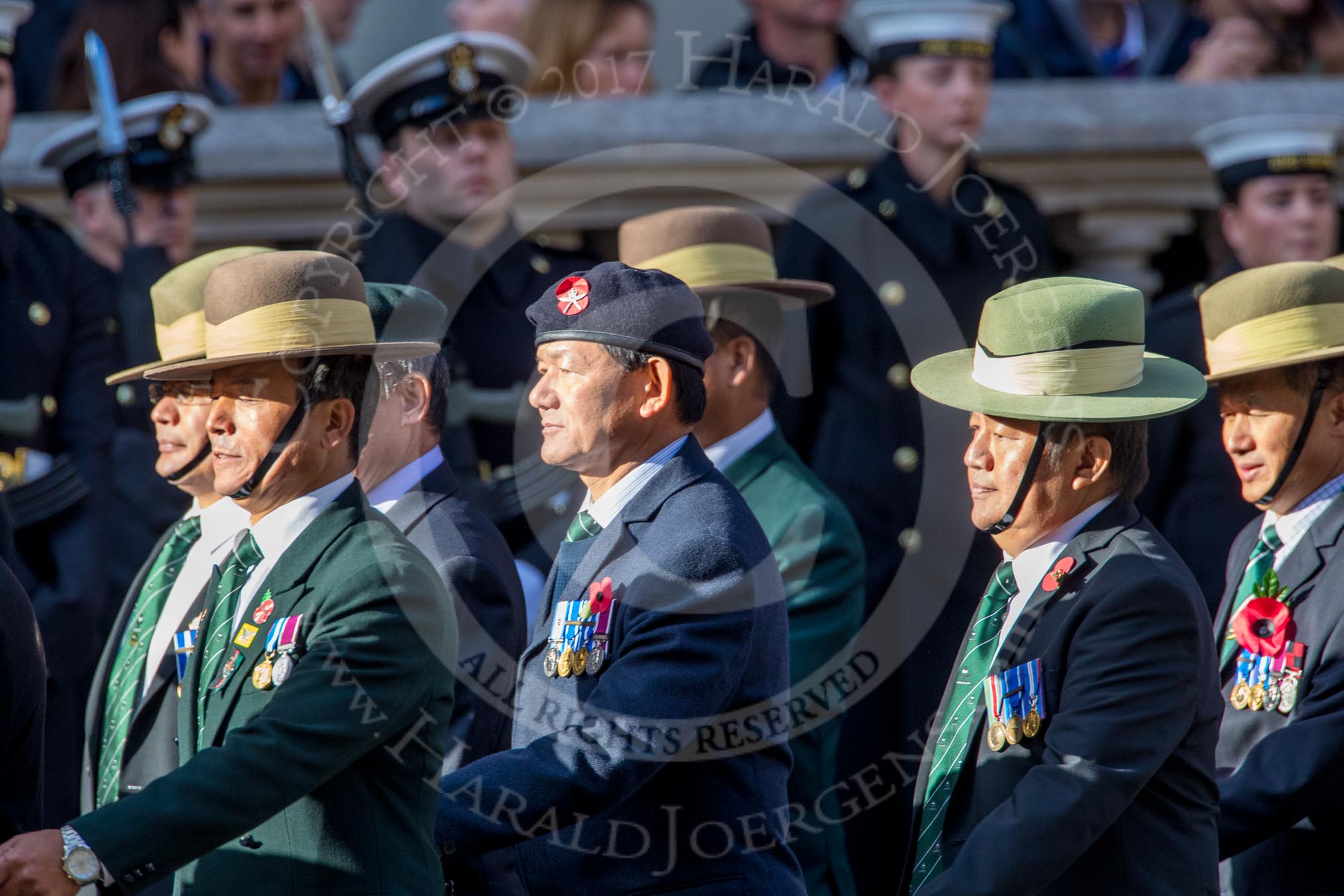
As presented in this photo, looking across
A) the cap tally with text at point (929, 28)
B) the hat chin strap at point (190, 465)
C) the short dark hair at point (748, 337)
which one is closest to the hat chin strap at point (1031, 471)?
the short dark hair at point (748, 337)

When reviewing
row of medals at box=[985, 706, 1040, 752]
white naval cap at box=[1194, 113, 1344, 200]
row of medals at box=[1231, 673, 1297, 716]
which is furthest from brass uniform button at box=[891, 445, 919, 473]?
row of medals at box=[985, 706, 1040, 752]

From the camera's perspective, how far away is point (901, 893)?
140 inches

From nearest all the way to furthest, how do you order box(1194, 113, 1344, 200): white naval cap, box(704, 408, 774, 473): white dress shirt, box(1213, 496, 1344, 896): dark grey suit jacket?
1. box(1213, 496, 1344, 896): dark grey suit jacket
2. box(704, 408, 774, 473): white dress shirt
3. box(1194, 113, 1344, 200): white naval cap

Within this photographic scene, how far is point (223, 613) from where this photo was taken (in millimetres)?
3488

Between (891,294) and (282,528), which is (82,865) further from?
(891,294)

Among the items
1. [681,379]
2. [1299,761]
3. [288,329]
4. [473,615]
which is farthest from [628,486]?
[1299,761]

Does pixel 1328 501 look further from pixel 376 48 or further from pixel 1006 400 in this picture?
pixel 376 48

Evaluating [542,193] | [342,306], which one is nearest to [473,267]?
[542,193]

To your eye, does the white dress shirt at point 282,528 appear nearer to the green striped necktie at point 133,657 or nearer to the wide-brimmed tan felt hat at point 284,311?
the wide-brimmed tan felt hat at point 284,311

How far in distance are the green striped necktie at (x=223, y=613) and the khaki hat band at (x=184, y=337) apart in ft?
3.13

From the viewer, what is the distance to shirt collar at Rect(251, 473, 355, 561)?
3.46 meters

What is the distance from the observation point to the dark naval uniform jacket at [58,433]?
17.2 ft

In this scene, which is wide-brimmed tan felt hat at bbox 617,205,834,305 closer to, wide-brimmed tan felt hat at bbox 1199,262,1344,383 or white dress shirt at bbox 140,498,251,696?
wide-brimmed tan felt hat at bbox 1199,262,1344,383

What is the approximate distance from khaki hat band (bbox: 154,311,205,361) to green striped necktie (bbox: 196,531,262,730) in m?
0.95
